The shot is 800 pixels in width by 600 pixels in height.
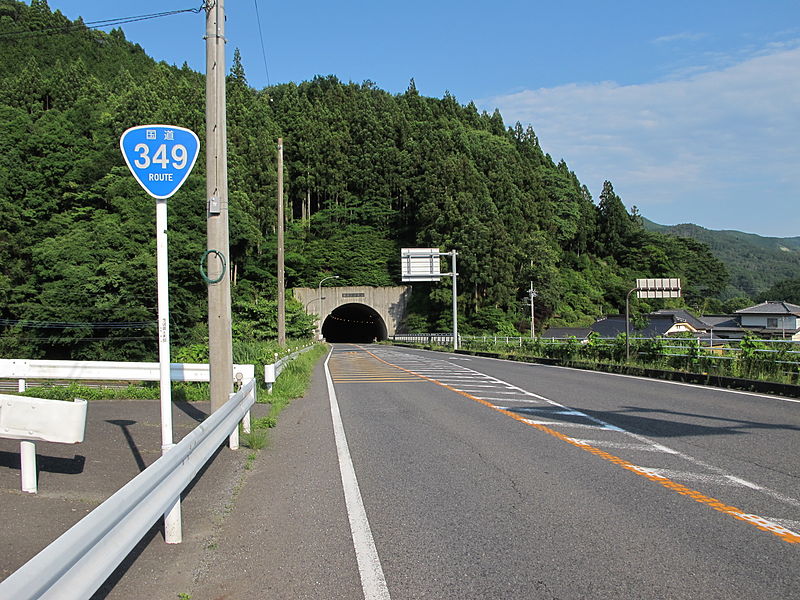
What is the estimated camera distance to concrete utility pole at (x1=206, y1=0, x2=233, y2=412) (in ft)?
27.5

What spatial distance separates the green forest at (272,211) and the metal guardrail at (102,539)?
76.0ft

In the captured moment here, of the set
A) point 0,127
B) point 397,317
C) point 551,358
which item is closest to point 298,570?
point 551,358

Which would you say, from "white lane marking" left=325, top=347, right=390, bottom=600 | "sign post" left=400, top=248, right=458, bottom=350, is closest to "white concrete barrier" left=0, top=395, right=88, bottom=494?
"white lane marking" left=325, top=347, right=390, bottom=600

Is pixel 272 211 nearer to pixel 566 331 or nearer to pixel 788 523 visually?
pixel 566 331

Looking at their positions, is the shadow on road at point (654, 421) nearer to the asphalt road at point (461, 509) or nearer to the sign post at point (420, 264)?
the asphalt road at point (461, 509)

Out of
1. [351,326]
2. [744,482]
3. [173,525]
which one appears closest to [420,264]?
[744,482]

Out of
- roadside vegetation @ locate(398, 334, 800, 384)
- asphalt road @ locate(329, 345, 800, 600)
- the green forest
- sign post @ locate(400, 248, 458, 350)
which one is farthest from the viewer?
sign post @ locate(400, 248, 458, 350)

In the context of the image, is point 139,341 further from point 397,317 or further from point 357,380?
point 397,317

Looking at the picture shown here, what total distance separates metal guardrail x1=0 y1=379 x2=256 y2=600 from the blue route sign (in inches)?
84.1

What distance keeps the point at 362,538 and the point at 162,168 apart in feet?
11.2

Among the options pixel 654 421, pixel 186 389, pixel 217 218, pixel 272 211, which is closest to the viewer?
pixel 217 218

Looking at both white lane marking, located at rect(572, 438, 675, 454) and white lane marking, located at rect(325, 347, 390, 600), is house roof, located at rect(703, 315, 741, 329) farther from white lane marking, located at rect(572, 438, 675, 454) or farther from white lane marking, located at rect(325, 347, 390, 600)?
white lane marking, located at rect(325, 347, 390, 600)

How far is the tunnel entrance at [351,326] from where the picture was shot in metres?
92.5

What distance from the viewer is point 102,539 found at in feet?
10.1
